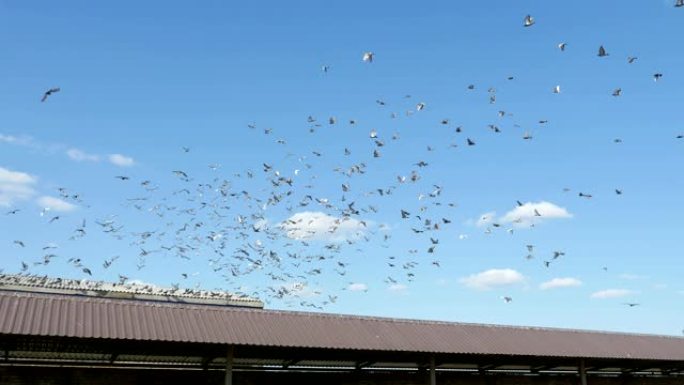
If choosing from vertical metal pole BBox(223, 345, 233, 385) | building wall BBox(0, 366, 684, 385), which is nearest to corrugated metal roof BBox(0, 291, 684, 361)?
vertical metal pole BBox(223, 345, 233, 385)

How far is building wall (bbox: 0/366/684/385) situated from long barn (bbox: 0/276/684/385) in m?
0.03

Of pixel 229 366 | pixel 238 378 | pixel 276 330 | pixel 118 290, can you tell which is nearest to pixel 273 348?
pixel 276 330

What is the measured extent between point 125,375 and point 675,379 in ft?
74.9

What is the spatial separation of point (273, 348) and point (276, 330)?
0.50 metres

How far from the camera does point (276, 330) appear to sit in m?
19.4

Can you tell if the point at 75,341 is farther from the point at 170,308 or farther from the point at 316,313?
the point at 316,313

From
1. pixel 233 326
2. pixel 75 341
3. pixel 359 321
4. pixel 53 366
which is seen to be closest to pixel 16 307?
pixel 75 341

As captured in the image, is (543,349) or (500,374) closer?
(543,349)

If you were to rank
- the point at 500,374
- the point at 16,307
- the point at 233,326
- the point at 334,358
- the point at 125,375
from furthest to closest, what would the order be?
the point at 500,374 → the point at 334,358 → the point at 125,375 → the point at 233,326 → the point at 16,307

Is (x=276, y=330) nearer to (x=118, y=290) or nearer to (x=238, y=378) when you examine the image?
(x=238, y=378)

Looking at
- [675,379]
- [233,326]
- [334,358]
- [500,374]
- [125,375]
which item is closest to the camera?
[233,326]

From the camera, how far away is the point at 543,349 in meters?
22.9

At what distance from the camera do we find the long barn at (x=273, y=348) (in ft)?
57.3

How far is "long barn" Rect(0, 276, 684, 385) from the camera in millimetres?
17469
